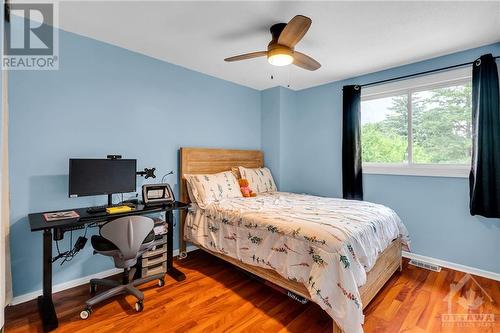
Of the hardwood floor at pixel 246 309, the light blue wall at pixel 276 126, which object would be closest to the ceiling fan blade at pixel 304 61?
the light blue wall at pixel 276 126

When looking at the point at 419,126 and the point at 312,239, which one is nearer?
the point at 312,239

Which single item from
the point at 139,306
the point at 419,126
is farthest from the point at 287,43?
the point at 139,306

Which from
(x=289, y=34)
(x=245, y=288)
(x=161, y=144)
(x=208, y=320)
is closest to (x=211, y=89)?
(x=161, y=144)

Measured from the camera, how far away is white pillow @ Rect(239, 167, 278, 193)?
3637 millimetres

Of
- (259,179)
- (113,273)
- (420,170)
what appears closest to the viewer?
(113,273)

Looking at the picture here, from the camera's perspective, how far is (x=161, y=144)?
303cm

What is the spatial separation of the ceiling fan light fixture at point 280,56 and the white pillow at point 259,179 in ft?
5.82

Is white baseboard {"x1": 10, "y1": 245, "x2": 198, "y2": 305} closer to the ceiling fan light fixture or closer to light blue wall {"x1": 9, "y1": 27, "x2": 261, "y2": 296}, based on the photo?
light blue wall {"x1": 9, "y1": 27, "x2": 261, "y2": 296}

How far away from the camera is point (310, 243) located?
5.94ft

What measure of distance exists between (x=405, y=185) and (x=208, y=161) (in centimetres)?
265

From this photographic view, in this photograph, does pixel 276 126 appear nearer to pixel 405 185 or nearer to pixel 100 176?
pixel 405 185

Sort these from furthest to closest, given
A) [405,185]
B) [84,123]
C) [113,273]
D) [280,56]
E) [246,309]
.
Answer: [405,185] → [113,273] → [84,123] → [280,56] → [246,309]

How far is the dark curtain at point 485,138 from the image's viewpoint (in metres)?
2.45

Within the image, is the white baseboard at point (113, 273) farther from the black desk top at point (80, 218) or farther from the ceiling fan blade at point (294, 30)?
the ceiling fan blade at point (294, 30)
